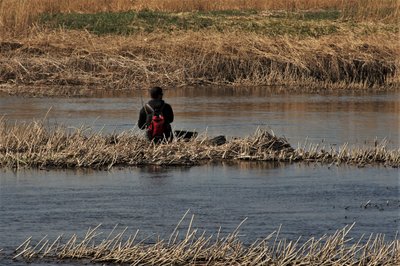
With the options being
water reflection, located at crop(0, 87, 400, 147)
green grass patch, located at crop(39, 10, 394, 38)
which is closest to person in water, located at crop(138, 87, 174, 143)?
water reflection, located at crop(0, 87, 400, 147)

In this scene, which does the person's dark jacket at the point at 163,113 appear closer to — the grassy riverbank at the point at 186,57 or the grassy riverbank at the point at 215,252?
the grassy riverbank at the point at 215,252

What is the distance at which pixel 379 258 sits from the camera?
10.3m

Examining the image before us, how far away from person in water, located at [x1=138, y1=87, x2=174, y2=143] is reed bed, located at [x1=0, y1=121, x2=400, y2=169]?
0.52 feet

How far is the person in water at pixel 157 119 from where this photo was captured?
16.9 meters

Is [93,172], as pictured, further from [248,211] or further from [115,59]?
[115,59]

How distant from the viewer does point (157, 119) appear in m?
16.8

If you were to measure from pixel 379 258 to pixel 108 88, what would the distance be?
1917cm

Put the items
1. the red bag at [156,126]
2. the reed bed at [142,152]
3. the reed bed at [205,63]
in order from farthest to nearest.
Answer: the reed bed at [205,63], the red bag at [156,126], the reed bed at [142,152]

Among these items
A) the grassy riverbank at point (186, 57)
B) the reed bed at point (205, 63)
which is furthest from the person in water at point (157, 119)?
the reed bed at point (205, 63)

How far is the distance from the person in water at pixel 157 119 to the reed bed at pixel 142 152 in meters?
0.16

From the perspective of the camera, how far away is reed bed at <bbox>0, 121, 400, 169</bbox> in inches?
640

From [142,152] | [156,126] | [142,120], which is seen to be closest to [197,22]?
[142,120]

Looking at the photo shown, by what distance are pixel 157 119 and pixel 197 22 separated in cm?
2178

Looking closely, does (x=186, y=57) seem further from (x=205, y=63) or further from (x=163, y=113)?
(x=163, y=113)
